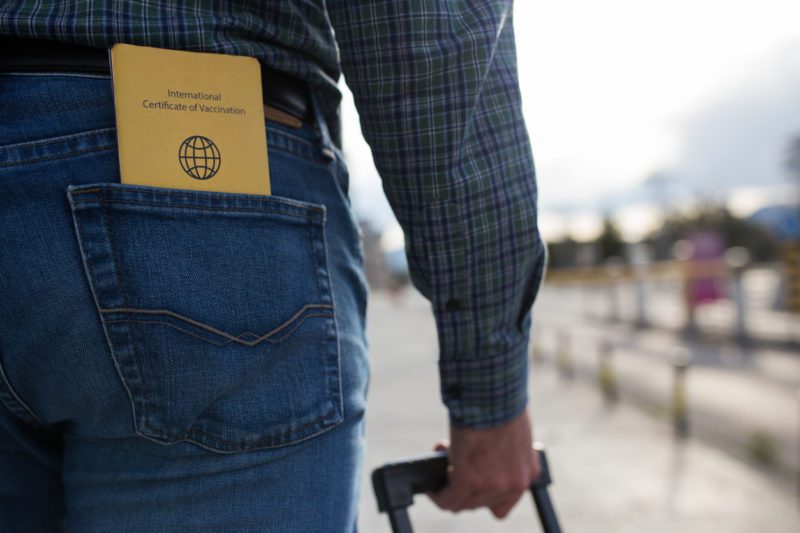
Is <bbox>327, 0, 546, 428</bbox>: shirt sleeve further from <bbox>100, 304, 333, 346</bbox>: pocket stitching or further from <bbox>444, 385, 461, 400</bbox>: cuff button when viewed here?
<bbox>100, 304, 333, 346</bbox>: pocket stitching

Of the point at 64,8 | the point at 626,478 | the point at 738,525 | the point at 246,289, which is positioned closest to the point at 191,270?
the point at 246,289

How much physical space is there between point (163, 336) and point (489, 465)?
52cm

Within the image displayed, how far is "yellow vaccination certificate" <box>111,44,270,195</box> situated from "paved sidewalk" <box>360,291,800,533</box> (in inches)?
110

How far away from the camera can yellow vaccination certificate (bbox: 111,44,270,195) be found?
76 centimetres

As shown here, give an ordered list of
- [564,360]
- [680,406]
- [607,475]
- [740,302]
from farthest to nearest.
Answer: [740,302], [564,360], [680,406], [607,475]

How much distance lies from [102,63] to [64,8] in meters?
0.06

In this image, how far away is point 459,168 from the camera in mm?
939

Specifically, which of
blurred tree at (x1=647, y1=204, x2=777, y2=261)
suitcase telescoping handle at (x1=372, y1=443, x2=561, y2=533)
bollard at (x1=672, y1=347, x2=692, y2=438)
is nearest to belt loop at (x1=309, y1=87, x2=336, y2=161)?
suitcase telescoping handle at (x1=372, y1=443, x2=561, y2=533)

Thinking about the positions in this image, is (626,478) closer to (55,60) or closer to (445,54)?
(445,54)

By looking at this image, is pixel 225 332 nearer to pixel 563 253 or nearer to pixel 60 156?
pixel 60 156

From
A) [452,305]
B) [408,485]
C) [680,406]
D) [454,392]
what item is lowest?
[680,406]

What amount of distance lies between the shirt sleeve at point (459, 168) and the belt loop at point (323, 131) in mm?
52

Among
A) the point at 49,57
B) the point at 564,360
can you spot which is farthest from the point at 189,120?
the point at 564,360

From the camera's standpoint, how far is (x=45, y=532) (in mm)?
937
